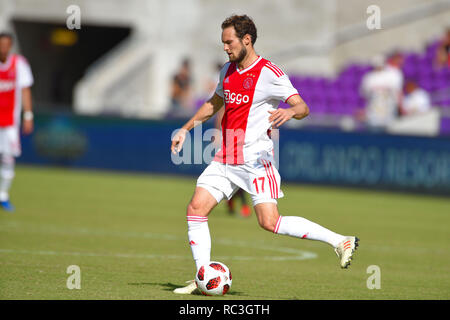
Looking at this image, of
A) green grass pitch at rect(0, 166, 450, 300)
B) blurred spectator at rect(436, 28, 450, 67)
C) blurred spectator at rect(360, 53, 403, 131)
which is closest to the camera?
green grass pitch at rect(0, 166, 450, 300)

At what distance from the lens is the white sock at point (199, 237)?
25.1 ft

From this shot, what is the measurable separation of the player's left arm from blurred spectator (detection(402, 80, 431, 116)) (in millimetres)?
15507

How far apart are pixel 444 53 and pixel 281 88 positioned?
696 inches

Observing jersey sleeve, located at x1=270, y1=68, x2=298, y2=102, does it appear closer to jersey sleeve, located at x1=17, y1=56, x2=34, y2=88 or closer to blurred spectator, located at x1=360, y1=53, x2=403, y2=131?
jersey sleeve, located at x1=17, y1=56, x2=34, y2=88

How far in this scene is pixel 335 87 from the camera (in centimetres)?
2677

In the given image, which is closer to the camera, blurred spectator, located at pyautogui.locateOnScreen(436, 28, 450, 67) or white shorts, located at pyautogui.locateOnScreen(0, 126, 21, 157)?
white shorts, located at pyautogui.locateOnScreen(0, 126, 21, 157)

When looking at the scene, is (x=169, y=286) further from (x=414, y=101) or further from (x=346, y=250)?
(x=414, y=101)

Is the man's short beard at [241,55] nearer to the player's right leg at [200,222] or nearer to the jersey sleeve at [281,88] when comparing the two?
the jersey sleeve at [281,88]

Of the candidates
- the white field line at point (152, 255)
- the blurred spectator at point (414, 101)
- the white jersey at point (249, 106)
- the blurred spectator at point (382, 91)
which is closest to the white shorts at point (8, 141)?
the white field line at point (152, 255)

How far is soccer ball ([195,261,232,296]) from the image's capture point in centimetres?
743

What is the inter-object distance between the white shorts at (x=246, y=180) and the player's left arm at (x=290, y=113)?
0.54 metres

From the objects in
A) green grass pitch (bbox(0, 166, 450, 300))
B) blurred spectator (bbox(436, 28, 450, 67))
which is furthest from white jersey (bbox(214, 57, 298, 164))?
blurred spectator (bbox(436, 28, 450, 67))
